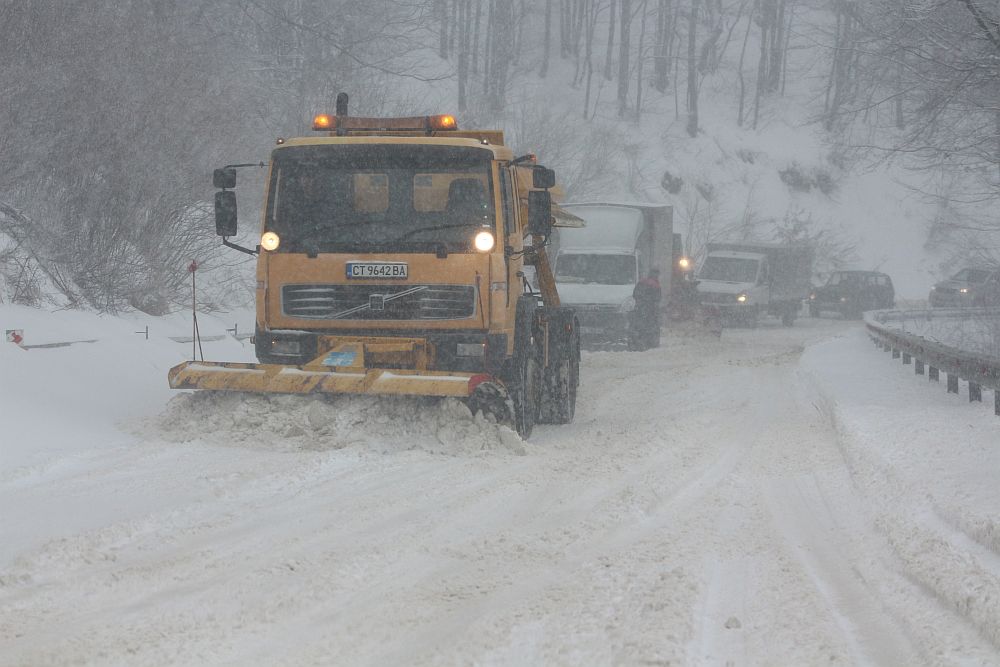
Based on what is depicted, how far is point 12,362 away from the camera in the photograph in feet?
34.1

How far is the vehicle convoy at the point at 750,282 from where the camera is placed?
32031 millimetres

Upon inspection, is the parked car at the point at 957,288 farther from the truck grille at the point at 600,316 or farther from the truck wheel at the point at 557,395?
the truck wheel at the point at 557,395

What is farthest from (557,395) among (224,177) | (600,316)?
(600,316)

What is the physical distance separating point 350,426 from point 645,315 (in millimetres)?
15419

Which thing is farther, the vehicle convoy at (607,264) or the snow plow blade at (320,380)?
the vehicle convoy at (607,264)

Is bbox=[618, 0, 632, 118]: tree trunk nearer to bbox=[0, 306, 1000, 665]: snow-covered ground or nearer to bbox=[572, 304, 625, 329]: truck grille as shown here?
bbox=[572, 304, 625, 329]: truck grille

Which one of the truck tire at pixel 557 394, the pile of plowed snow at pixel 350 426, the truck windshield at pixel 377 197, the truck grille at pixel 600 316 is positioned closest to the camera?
the pile of plowed snow at pixel 350 426

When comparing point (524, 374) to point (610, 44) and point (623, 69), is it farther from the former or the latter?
point (610, 44)

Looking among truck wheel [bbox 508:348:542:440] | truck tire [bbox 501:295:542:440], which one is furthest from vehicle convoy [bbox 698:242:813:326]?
truck wheel [bbox 508:348:542:440]

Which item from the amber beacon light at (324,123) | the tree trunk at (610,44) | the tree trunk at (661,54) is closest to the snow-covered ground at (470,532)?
the amber beacon light at (324,123)

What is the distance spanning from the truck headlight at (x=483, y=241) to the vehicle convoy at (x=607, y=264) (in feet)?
43.5

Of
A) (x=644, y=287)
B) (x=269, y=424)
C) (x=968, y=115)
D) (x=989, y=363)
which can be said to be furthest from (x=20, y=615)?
(x=644, y=287)

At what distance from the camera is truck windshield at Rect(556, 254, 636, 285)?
24.0 meters

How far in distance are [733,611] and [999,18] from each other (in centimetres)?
864
